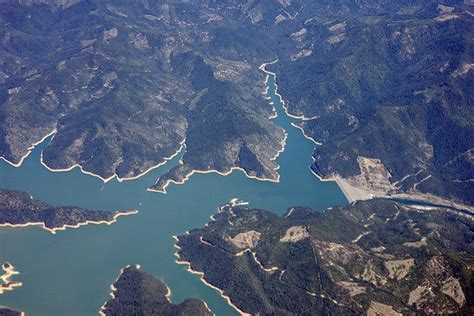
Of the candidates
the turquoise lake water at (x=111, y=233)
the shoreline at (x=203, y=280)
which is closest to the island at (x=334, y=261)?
the shoreline at (x=203, y=280)

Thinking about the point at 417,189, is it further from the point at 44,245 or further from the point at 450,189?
the point at 44,245

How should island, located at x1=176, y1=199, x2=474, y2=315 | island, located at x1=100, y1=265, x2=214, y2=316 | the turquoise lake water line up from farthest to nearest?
the turquoise lake water
island, located at x1=176, y1=199, x2=474, y2=315
island, located at x1=100, y1=265, x2=214, y2=316

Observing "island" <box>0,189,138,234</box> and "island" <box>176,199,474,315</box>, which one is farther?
"island" <box>0,189,138,234</box>

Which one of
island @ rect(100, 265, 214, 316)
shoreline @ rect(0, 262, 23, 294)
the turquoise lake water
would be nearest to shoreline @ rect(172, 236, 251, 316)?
the turquoise lake water

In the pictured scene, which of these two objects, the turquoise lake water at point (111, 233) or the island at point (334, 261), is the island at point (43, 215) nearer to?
the turquoise lake water at point (111, 233)

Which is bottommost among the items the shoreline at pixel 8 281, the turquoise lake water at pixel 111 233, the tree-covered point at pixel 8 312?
the turquoise lake water at pixel 111 233

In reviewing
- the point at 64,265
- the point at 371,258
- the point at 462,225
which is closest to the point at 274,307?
the point at 371,258

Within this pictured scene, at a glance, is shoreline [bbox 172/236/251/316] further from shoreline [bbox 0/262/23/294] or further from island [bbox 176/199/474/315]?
shoreline [bbox 0/262/23/294]
